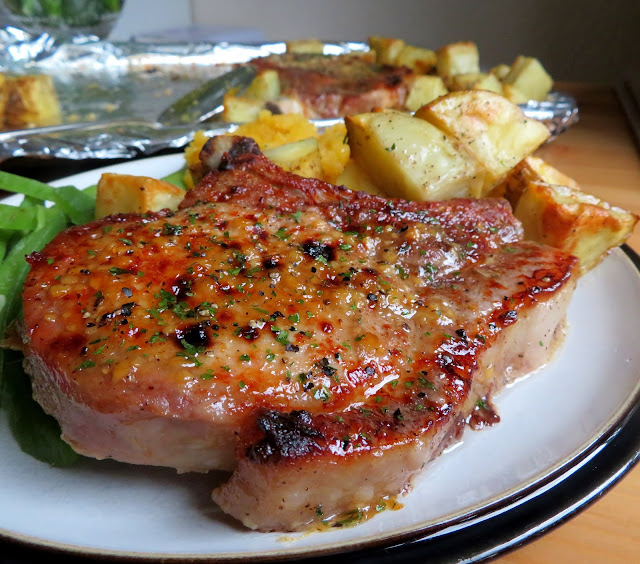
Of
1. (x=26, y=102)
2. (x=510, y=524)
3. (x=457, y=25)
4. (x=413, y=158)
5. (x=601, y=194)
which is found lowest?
(x=601, y=194)

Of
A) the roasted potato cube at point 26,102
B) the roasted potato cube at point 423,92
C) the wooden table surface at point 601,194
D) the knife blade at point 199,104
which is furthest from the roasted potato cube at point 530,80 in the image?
the roasted potato cube at point 26,102

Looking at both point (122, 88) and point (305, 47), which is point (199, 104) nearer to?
point (122, 88)

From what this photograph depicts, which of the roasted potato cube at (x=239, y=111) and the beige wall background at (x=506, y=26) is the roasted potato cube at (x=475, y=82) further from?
the beige wall background at (x=506, y=26)

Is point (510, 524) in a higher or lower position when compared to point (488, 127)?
lower

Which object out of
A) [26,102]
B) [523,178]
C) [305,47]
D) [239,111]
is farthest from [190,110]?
[523,178]

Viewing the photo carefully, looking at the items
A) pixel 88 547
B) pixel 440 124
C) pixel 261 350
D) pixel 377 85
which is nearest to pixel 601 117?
pixel 377 85

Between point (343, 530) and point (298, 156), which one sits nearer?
point (343, 530)

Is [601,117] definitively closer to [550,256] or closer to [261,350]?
[550,256]
